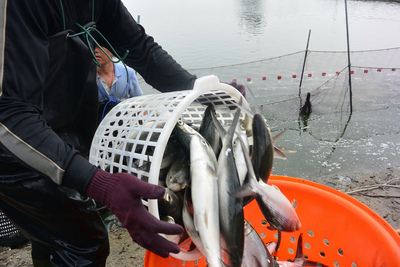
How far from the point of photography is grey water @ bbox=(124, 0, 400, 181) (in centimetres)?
527

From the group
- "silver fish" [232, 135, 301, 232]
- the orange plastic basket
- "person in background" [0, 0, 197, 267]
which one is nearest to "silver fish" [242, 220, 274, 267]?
"silver fish" [232, 135, 301, 232]

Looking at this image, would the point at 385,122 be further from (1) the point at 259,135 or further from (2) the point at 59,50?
(2) the point at 59,50

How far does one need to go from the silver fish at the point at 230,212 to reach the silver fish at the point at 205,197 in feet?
0.18

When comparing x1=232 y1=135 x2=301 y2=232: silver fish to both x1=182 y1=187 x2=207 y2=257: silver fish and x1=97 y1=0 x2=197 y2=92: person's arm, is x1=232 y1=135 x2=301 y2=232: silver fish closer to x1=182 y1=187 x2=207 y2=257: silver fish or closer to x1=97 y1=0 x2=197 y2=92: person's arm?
x1=182 y1=187 x2=207 y2=257: silver fish

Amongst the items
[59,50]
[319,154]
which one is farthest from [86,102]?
[319,154]

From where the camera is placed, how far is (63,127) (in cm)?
170

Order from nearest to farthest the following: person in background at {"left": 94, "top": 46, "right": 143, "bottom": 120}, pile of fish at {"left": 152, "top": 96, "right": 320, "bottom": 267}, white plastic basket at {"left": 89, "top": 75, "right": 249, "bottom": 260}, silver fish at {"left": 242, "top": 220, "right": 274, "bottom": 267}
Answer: white plastic basket at {"left": 89, "top": 75, "right": 249, "bottom": 260} < pile of fish at {"left": 152, "top": 96, "right": 320, "bottom": 267} < silver fish at {"left": 242, "top": 220, "right": 274, "bottom": 267} < person in background at {"left": 94, "top": 46, "right": 143, "bottom": 120}

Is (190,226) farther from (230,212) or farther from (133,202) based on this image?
(133,202)

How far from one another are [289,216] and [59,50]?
156 cm

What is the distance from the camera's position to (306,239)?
221 cm

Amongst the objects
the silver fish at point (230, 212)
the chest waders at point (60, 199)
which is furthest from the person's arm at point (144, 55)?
the silver fish at point (230, 212)

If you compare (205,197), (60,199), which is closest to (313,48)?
(205,197)

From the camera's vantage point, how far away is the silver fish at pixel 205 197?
1410mm

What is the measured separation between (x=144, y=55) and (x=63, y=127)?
85cm
